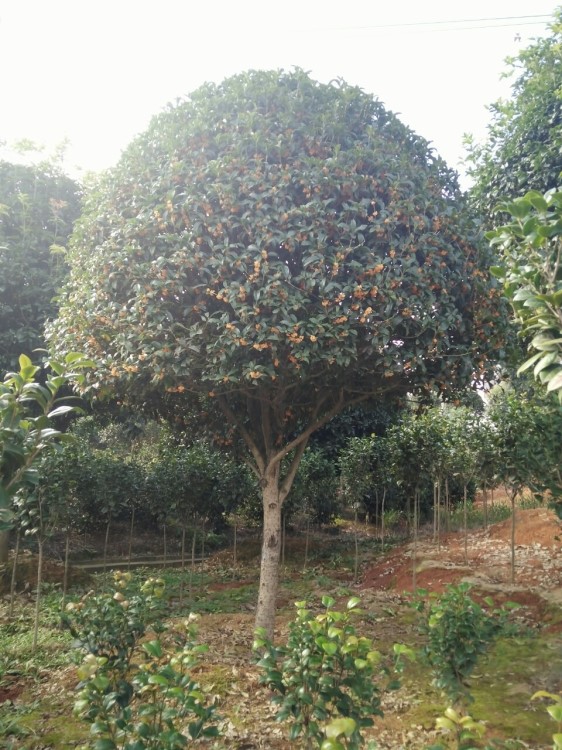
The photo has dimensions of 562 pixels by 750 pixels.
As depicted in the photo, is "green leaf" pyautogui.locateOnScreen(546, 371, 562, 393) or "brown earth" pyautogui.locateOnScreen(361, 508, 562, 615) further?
"brown earth" pyautogui.locateOnScreen(361, 508, 562, 615)

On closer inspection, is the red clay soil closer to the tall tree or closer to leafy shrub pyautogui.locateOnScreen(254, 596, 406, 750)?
leafy shrub pyautogui.locateOnScreen(254, 596, 406, 750)

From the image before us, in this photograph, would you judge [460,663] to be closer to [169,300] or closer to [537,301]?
[537,301]

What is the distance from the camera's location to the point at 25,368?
8.71 feet

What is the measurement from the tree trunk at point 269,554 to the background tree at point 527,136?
16.5ft

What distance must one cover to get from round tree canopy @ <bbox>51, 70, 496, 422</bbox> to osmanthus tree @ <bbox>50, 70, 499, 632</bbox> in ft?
0.06

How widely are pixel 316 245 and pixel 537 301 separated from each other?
2.71m

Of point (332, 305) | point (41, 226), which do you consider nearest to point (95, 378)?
point (332, 305)

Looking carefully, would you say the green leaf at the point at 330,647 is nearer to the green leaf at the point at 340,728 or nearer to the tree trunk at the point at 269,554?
the green leaf at the point at 340,728

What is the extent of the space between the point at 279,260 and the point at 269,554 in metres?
3.18

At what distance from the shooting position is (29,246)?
934 cm

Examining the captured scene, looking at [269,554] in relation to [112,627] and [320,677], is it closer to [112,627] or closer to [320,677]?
[112,627]

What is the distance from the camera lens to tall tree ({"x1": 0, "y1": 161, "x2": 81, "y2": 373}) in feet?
29.6

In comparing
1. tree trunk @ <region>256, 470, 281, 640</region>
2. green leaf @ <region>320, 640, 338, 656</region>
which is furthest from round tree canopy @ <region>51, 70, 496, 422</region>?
green leaf @ <region>320, 640, 338, 656</region>

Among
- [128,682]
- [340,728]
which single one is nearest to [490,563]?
[128,682]
